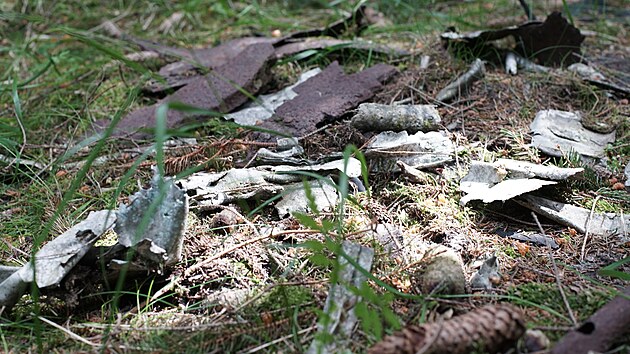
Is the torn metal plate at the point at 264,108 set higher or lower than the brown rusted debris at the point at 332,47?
lower

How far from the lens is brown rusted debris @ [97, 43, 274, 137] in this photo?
10.7 feet

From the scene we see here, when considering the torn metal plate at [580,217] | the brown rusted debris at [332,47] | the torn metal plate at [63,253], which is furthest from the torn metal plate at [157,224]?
the brown rusted debris at [332,47]

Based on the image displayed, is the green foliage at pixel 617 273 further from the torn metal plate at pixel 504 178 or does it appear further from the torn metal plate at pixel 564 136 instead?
the torn metal plate at pixel 564 136

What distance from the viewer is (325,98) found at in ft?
10.5

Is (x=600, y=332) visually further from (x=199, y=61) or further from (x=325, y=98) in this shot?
(x=199, y=61)

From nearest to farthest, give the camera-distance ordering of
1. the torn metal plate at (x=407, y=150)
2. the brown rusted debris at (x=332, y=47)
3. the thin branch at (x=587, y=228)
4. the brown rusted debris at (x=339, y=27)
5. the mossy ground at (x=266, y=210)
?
the mossy ground at (x=266, y=210) < the thin branch at (x=587, y=228) < the torn metal plate at (x=407, y=150) < the brown rusted debris at (x=332, y=47) < the brown rusted debris at (x=339, y=27)

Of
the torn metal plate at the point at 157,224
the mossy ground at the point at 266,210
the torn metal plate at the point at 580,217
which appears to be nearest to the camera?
the mossy ground at the point at 266,210

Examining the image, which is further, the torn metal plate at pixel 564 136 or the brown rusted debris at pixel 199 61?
the brown rusted debris at pixel 199 61

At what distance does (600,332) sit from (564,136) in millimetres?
1555

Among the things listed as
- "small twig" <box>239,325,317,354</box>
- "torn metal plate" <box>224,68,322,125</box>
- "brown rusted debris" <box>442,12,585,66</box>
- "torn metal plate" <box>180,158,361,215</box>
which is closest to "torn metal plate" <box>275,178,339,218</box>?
"torn metal plate" <box>180,158,361,215</box>

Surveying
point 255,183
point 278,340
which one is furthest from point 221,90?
point 278,340

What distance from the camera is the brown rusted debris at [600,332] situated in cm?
149

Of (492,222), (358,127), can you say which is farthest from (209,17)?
(492,222)

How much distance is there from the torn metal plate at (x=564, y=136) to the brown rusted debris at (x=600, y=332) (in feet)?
4.11
